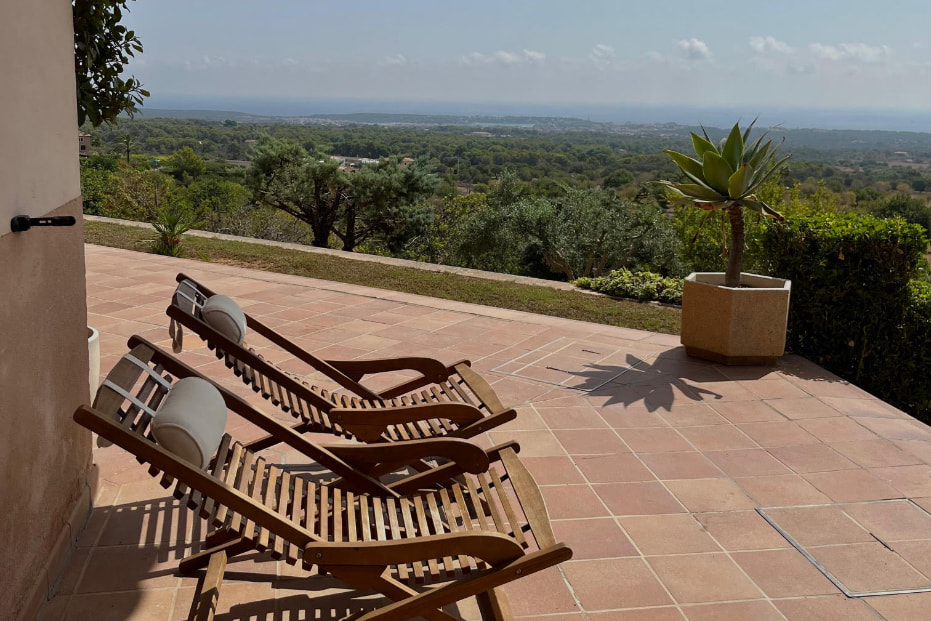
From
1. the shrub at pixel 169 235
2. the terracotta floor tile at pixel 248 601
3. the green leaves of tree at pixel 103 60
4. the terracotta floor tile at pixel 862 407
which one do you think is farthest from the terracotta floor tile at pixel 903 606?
the shrub at pixel 169 235

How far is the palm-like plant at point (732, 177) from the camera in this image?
5.49 metres

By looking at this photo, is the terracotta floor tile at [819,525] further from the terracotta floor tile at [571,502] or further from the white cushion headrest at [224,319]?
the white cushion headrest at [224,319]

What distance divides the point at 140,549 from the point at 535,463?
1757 millimetres

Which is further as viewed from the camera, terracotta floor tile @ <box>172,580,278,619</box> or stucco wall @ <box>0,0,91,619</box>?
terracotta floor tile @ <box>172,580,278,619</box>

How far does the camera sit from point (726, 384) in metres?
5.04

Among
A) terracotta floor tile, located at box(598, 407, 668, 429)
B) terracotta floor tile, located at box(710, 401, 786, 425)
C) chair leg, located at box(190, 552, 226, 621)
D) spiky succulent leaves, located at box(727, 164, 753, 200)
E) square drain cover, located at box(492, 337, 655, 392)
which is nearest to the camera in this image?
chair leg, located at box(190, 552, 226, 621)

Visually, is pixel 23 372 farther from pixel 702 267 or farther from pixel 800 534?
pixel 702 267

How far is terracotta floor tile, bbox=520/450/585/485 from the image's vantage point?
349 centimetres

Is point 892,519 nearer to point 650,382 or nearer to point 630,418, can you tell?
point 630,418

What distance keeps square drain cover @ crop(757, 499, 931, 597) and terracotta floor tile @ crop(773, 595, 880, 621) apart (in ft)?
0.23

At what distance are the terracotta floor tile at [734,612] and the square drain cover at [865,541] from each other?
35 cm

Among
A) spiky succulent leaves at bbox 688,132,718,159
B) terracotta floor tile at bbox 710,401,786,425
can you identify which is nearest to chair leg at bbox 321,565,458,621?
terracotta floor tile at bbox 710,401,786,425

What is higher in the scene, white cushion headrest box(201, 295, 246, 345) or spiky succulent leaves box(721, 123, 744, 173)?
spiky succulent leaves box(721, 123, 744, 173)

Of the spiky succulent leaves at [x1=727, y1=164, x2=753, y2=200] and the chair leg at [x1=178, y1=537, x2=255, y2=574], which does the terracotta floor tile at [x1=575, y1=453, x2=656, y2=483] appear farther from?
the spiky succulent leaves at [x1=727, y1=164, x2=753, y2=200]
